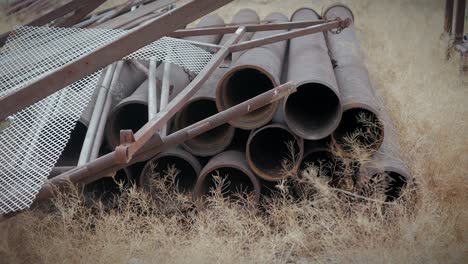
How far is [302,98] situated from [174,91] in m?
1.27

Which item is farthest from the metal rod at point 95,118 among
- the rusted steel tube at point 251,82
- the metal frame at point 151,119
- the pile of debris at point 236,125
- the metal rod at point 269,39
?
the metal rod at point 269,39

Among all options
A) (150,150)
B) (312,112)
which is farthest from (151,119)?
(312,112)

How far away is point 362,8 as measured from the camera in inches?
498

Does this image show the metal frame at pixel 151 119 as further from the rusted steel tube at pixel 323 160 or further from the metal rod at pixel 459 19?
the metal rod at pixel 459 19

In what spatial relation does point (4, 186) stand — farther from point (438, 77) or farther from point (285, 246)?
point (438, 77)

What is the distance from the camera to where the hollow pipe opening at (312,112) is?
4.20 metres

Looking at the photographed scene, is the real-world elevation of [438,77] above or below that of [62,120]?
below

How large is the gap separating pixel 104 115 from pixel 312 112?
1.89 m

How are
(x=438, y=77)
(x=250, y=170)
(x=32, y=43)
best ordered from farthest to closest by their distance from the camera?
(x=438, y=77) → (x=32, y=43) → (x=250, y=170)

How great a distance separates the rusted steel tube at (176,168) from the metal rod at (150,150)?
458 mm

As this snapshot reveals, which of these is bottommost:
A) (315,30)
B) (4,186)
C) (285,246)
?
(285,246)

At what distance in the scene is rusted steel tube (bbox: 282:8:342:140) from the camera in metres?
4.20

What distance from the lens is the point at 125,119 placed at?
4.98 metres

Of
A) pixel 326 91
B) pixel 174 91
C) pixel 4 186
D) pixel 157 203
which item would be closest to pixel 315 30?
pixel 326 91
